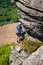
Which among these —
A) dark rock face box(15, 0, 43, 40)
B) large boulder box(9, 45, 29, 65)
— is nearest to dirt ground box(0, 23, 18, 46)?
large boulder box(9, 45, 29, 65)

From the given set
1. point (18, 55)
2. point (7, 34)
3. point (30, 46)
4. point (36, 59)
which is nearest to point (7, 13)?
point (7, 34)

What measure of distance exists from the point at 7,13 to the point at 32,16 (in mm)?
33364

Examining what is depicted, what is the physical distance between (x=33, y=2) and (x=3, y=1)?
40306 millimetres

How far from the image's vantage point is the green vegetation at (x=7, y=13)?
4316cm

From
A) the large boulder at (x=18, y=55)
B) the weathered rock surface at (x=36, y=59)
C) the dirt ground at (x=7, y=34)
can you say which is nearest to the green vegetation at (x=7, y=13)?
the dirt ground at (x=7, y=34)

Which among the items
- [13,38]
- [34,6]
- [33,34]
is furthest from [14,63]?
[13,38]

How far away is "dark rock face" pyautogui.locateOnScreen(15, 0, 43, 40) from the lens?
48.9ft

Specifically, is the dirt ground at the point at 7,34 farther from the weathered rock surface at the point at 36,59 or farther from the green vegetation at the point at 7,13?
the weathered rock surface at the point at 36,59

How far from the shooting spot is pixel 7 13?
4847 centimetres

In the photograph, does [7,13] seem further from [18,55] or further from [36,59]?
[36,59]

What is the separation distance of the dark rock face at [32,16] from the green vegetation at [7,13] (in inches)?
974

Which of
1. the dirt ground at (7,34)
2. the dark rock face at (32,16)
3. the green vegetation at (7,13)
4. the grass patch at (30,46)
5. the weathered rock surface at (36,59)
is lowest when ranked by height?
the green vegetation at (7,13)

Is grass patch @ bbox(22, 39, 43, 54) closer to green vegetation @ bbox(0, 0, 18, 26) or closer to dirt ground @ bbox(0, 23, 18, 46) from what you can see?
dirt ground @ bbox(0, 23, 18, 46)

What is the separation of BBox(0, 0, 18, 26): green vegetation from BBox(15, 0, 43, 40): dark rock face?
24.7 metres
